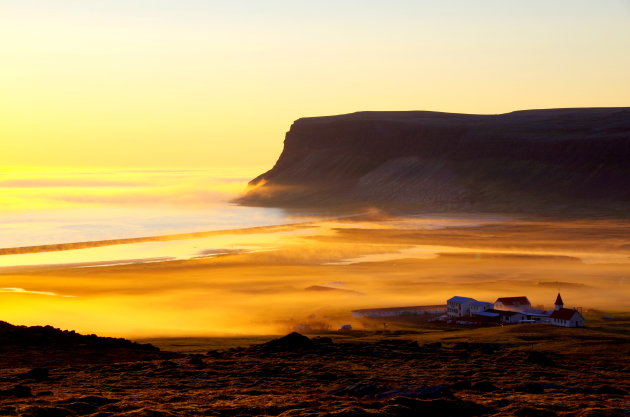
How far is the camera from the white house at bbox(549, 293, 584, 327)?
215 feet

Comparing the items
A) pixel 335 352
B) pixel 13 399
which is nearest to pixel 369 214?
pixel 335 352

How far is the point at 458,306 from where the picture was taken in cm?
7275

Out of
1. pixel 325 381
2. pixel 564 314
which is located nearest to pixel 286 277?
pixel 564 314

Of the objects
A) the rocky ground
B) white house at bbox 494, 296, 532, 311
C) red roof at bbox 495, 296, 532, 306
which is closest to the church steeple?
white house at bbox 494, 296, 532, 311

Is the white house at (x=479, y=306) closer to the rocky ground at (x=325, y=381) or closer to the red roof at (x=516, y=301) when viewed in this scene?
the red roof at (x=516, y=301)

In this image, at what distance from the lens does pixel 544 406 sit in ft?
93.9

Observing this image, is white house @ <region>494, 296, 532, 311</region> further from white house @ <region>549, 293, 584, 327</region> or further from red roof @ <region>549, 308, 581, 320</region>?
red roof @ <region>549, 308, 581, 320</region>

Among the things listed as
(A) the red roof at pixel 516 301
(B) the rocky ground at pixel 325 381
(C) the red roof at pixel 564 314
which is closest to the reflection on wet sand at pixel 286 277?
(A) the red roof at pixel 516 301

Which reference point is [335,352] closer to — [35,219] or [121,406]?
[121,406]

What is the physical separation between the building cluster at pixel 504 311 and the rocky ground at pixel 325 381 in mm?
16362

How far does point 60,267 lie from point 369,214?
109 metres

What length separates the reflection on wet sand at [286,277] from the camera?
68.6 meters

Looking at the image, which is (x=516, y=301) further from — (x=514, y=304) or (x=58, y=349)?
(x=58, y=349)

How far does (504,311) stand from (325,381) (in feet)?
127
